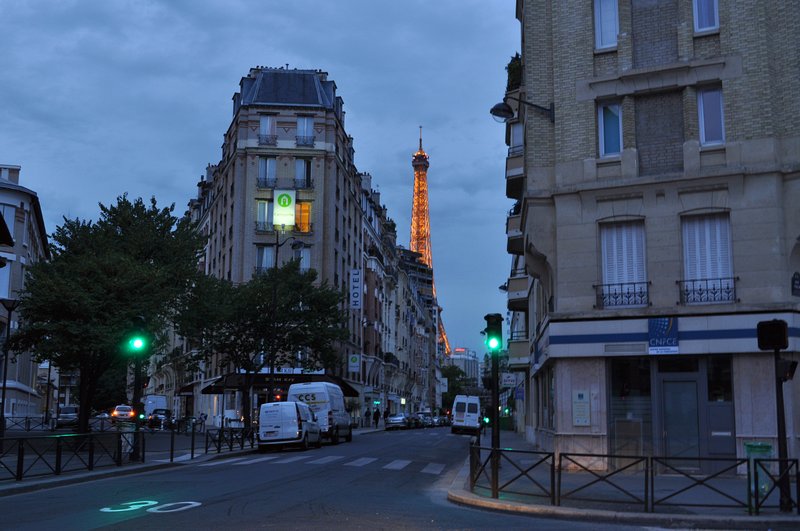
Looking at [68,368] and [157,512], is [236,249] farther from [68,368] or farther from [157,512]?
[157,512]

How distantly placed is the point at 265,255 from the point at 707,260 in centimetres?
4409

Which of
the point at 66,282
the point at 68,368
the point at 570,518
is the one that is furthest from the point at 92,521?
the point at 68,368

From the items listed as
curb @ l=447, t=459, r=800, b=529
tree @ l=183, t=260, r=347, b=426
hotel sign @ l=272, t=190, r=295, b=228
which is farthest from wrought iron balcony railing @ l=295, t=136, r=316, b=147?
curb @ l=447, t=459, r=800, b=529

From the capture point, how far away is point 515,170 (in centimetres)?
2956

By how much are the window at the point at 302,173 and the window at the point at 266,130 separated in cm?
243

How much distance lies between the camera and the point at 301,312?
153 feet

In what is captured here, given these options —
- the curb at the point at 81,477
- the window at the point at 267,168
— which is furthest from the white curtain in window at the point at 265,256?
the curb at the point at 81,477

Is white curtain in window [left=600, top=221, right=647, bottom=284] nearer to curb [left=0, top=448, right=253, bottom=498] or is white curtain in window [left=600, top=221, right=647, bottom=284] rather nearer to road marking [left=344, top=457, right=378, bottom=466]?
road marking [left=344, top=457, right=378, bottom=466]

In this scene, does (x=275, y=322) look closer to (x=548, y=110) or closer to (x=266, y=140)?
(x=266, y=140)

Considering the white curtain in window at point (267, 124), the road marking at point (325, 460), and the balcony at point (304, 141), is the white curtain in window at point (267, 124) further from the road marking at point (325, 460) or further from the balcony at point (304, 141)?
the road marking at point (325, 460)

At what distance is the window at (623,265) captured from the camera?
2102 centimetres

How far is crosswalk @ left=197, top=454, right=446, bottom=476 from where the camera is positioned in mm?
23014

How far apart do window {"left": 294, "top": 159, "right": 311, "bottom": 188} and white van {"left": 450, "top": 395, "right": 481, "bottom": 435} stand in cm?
1987

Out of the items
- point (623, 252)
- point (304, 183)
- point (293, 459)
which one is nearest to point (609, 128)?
point (623, 252)
